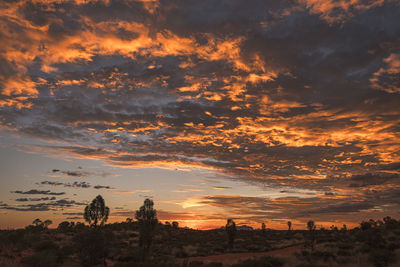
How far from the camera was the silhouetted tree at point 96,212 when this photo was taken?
139ft

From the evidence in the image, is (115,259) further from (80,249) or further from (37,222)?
(37,222)

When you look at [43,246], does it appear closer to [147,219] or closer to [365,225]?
[147,219]

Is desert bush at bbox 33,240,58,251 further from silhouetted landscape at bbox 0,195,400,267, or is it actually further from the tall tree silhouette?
the tall tree silhouette

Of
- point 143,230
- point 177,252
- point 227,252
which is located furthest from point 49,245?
point 227,252

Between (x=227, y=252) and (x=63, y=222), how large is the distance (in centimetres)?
7192

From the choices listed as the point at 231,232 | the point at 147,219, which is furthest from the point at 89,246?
the point at 231,232

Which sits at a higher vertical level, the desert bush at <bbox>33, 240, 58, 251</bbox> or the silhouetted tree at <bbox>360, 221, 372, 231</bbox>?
the silhouetted tree at <bbox>360, 221, 372, 231</bbox>

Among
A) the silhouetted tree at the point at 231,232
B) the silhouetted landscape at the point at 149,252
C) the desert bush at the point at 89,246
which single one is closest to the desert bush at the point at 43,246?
the silhouetted landscape at the point at 149,252

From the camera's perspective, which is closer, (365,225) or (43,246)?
(43,246)

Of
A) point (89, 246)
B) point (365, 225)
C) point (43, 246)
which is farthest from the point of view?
point (365, 225)

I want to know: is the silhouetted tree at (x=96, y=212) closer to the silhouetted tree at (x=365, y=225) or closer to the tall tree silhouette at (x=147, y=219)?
the tall tree silhouette at (x=147, y=219)

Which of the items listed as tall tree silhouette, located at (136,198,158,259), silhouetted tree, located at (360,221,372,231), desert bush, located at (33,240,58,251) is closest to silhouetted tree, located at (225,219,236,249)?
tall tree silhouette, located at (136,198,158,259)

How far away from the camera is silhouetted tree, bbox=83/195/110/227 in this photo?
139 feet

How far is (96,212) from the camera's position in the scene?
141ft
